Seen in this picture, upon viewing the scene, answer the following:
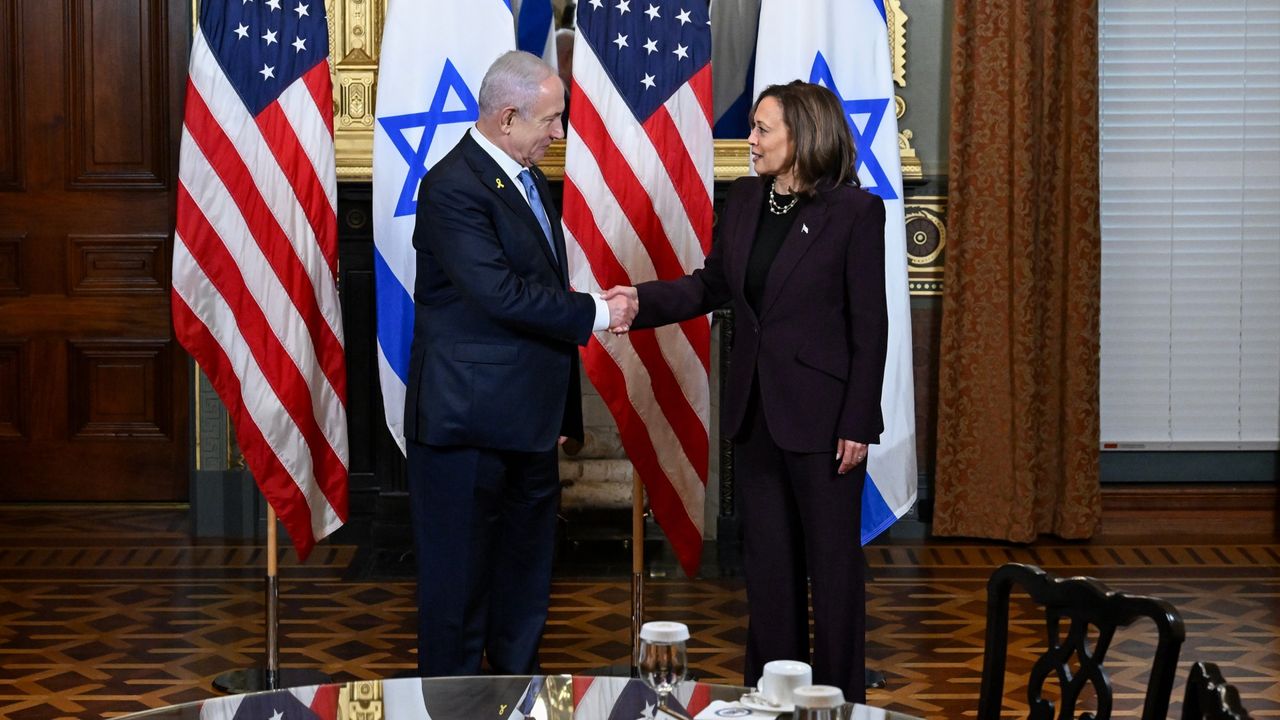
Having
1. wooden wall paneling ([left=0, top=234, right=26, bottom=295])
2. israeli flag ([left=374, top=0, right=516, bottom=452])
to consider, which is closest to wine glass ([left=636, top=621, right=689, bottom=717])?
israeli flag ([left=374, top=0, right=516, bottom=452])

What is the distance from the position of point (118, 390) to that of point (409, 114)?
9.25 ft

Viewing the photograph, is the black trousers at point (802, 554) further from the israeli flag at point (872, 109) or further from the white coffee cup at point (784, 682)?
the white coffee cup at point (784, 682)

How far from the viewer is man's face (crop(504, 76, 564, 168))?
3.88 meters

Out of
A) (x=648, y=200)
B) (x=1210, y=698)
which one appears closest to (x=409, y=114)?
(x=648, y=200)

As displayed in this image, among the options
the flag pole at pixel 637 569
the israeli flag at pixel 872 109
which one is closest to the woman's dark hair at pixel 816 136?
the israeli flag at pixel 872 109

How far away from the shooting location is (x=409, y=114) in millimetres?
4707

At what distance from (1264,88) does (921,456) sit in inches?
82.4

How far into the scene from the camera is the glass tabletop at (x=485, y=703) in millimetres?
2146

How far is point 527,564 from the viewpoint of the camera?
4.29 metres

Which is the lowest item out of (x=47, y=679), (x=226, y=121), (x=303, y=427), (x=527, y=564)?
(x=47, y=679)

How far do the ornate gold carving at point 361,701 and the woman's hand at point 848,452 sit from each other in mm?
1640

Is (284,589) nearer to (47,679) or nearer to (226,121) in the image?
(47,679)

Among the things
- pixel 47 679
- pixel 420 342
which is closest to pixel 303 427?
pixel 420 342

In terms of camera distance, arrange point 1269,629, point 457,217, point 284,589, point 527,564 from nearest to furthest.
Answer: point 457,217 → point 527,564 → point 1269,629 → point 284,589
